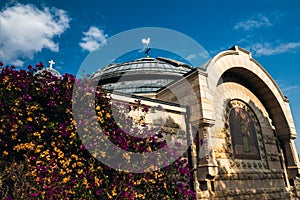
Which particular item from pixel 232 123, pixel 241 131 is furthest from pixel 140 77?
pixel 241 131

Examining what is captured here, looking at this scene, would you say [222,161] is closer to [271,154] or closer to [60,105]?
[271,154]

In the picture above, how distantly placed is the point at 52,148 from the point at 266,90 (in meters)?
12.2

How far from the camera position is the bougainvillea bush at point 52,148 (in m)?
5.59

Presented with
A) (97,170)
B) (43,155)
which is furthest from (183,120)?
(43,155)

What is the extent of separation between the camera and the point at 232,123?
11.3 meters

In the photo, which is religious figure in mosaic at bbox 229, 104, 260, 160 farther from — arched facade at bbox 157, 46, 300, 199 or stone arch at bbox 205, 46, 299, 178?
stone arch at bbox 205, 46, 299, 178

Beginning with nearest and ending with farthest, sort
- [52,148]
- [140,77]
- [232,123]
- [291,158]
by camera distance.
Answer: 1. [52,148]
2. [232,123]
3. [291,158]
4. [140,77]

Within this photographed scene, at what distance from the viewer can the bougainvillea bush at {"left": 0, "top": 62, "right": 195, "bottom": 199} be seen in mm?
5590

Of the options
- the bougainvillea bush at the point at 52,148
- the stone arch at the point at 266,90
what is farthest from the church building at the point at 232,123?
the bougainvillea bush at the point at 52,148

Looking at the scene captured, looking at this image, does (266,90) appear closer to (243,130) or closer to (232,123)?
(243,130)

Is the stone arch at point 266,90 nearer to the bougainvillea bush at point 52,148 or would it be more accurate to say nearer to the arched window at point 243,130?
the arched window at point 243,130

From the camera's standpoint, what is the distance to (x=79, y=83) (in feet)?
23.1

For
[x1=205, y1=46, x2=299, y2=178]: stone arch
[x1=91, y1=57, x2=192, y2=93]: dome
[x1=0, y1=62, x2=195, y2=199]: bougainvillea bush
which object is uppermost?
[x1=91, y1=57, x2=192, y2=93]: dome

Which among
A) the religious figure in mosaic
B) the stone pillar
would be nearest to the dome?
the religious figure in mosaic
